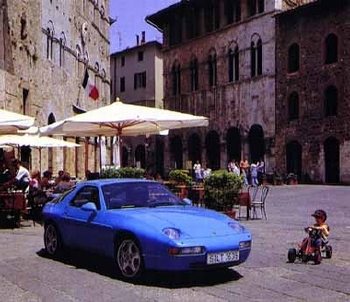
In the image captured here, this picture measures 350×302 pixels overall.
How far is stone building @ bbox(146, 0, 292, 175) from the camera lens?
38.2 m

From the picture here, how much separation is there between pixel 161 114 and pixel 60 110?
16.8 meters

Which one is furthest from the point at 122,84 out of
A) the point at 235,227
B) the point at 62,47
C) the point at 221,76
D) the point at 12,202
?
the point at 235,227

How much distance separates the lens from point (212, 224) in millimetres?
7211

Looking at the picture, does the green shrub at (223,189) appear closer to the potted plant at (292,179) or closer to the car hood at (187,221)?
the car hood at (187,221)

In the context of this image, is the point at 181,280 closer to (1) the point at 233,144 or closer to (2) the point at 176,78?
(1) the point at 233,144

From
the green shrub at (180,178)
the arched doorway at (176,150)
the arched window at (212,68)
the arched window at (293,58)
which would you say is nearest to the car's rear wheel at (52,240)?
the green shrub at (180,178)

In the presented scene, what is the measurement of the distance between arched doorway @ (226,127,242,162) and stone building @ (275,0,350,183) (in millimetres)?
3568

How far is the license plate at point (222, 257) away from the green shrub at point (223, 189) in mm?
5683

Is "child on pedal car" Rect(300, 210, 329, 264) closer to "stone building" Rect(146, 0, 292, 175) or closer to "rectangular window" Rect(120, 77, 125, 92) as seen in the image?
"stone building" Rect(146, 0, 292, 175)

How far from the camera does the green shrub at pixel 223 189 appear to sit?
1267 cm

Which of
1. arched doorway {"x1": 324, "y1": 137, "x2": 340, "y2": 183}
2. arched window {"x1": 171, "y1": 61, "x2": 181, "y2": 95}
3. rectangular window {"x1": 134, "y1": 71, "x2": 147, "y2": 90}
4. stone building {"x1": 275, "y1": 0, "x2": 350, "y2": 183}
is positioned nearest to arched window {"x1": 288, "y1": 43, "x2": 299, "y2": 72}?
stone building {"x1": 275, "y1": 0, "x2": 350, "y2": 183}

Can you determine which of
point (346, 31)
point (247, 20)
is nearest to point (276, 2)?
point (247, 20)

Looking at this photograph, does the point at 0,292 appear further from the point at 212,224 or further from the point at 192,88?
the point at 192,88

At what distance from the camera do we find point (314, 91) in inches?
1385
